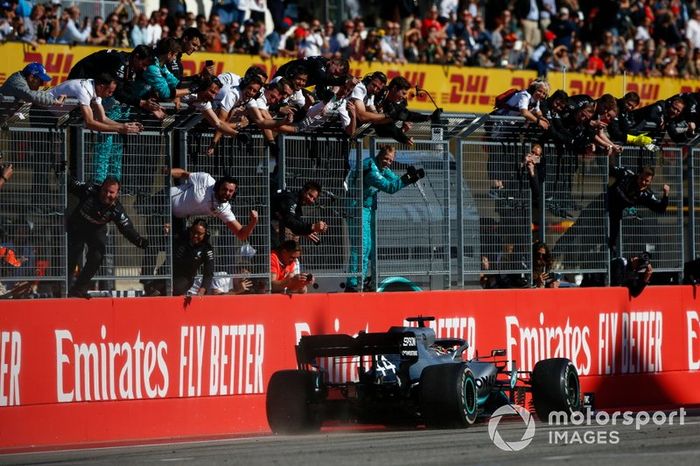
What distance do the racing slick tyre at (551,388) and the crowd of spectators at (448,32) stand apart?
957 cm

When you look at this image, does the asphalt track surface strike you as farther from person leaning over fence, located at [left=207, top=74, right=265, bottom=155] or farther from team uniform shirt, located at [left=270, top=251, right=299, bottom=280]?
person leaning over fence, located at [left=207, top=74, right=265, bottom=155]

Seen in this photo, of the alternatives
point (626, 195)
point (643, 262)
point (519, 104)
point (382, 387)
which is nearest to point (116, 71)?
point (382, 387)

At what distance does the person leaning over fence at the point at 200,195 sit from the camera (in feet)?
45.3

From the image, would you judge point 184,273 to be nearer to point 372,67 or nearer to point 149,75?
point 149,75

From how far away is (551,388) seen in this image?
13.3 metres

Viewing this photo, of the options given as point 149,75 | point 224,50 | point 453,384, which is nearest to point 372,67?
point 224,50

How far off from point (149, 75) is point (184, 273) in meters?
1.97

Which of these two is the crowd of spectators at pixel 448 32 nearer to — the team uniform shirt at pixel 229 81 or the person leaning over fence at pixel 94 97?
the team uniform shirt at pixel 229 81

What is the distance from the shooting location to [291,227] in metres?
14.5

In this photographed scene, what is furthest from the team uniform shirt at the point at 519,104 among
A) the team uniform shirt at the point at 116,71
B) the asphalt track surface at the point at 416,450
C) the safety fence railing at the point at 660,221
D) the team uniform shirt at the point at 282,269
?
the asphalt track surface at the point at 416,450

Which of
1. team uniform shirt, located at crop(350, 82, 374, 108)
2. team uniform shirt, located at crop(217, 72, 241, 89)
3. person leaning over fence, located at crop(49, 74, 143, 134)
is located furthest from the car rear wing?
team uniform shirt, located at crop(350, 82, 374, 108)

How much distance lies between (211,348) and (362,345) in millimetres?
1828

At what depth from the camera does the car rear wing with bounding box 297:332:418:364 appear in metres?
12.7

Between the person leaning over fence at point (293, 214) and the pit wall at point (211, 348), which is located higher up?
the person leaning over fence at point (293, 214)
